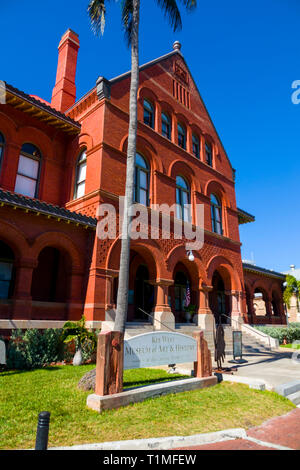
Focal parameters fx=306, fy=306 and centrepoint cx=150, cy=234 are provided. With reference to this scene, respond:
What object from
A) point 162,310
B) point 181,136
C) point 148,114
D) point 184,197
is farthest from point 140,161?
point 162,310

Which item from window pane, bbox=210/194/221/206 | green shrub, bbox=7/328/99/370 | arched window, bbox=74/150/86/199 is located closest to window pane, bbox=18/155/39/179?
arched window, bbox=74/150/86/199

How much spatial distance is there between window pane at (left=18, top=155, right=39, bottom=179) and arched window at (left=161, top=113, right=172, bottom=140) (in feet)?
25.8

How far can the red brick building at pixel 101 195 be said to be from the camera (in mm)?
11461

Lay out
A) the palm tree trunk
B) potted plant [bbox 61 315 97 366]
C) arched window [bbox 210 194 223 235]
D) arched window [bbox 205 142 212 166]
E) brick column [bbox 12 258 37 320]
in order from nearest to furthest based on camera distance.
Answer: the palm tree trunk < potted plant [bbox 61 315 97 366] < brick column [bbox 12 258 37 320] < arched window [bbox 210 194 223 235] < arched window [bbox 205 142 212 166]

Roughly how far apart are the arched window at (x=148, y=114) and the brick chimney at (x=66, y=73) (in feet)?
14.9

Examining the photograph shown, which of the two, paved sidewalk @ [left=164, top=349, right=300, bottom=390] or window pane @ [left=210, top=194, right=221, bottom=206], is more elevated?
window pane @ [left=210, top=194, right=221, bottom=206]

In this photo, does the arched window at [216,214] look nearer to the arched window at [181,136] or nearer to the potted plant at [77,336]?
the arched window at [181,136]

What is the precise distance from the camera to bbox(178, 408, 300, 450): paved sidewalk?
161 inches

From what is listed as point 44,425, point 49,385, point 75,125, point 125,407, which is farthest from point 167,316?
point 44,425

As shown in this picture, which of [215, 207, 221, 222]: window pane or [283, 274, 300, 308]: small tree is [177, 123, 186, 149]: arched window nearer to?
Answer: [215, 207, 221, 222]: window pane

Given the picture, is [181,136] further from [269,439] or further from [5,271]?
[269,439]

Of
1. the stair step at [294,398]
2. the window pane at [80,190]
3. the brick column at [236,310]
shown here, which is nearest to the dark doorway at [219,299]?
the brick column at [236,310]

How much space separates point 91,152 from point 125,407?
11342mm

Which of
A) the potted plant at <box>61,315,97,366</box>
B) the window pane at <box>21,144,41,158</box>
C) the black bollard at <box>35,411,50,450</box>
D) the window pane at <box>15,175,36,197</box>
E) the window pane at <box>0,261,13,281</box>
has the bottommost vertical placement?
the black bollard at <box>35,411,50,450</box>
